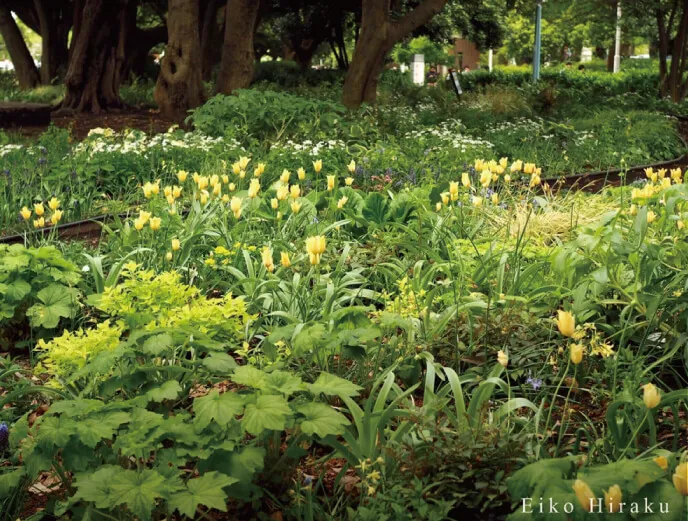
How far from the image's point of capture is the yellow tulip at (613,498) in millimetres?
1987

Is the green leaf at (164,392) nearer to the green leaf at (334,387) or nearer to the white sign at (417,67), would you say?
the green leaf at (334,387)

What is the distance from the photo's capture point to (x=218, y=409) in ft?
8.82

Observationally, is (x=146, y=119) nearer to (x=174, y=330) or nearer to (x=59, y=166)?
(x=59, y=166)

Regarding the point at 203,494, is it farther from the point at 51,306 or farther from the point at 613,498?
the point at 51,306

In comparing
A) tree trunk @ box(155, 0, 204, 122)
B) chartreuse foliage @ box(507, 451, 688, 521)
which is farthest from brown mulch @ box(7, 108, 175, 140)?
chartreuse foliage @ box(507, 451, 688, 521)

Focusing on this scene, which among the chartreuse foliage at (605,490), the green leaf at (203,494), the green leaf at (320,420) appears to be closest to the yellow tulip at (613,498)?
the chartreuse foliage at (605,490)

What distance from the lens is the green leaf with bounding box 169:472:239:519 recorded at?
7.99 feet

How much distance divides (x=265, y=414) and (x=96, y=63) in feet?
55.3

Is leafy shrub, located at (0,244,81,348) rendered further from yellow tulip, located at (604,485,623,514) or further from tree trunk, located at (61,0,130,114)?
tree trunk, located at (61,0,130,114)

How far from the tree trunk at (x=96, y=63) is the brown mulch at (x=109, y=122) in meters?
0.63

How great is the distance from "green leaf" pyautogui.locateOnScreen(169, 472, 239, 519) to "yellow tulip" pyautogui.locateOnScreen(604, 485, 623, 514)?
101 centimetres

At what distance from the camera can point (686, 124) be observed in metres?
18.9

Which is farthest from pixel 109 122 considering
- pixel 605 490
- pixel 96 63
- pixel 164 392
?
pixel 605 490

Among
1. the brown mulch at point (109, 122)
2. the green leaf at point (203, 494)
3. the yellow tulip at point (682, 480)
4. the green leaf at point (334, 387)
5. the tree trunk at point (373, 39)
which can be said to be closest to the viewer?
the yellow tulip at point (682, 480)
